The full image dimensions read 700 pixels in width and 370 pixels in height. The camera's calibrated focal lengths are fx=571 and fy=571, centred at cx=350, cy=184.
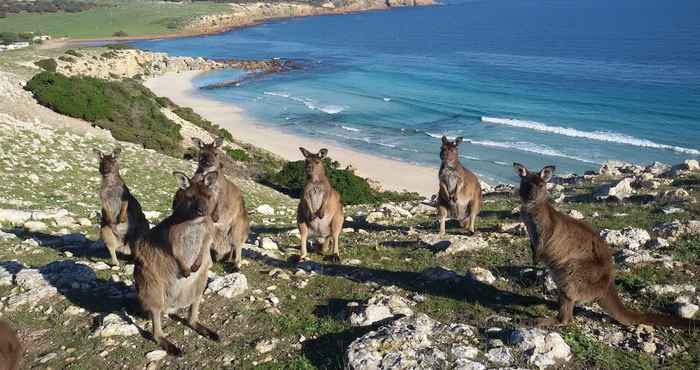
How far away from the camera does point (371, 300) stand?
7.28 m

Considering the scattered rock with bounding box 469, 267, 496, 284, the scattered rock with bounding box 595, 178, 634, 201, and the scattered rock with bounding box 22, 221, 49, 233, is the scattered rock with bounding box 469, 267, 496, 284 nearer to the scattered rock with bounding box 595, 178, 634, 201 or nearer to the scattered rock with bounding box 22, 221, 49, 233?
the scattered rock with bounding box 595, 178, 634, 201

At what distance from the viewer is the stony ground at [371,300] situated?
20.1ft

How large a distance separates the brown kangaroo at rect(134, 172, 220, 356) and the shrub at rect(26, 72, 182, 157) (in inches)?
866

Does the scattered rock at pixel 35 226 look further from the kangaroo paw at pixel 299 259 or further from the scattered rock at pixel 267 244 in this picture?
the kangaroo paw at pixel 299 259

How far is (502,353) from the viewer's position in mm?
5988

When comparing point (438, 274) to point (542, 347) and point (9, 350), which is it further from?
point (9, 350)

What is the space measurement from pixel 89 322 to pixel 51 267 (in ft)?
6.58

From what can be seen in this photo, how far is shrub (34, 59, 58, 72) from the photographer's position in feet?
144

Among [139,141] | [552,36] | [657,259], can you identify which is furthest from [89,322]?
[552,36]

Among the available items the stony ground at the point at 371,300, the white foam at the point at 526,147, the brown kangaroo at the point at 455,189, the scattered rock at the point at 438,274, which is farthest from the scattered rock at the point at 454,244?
the white foam at the point at 526,147

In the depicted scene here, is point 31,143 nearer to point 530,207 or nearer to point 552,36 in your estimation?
point 530,207

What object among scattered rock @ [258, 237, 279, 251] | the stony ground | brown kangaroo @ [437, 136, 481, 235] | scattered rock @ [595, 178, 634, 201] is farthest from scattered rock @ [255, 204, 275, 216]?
scattered rock @ [595, 178, 634, 201]

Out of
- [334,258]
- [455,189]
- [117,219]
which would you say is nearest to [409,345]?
[334,258]

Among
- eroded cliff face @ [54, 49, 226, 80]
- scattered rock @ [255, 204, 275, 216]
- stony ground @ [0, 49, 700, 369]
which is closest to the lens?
stony ground @ [0, 49, 700, 369]
